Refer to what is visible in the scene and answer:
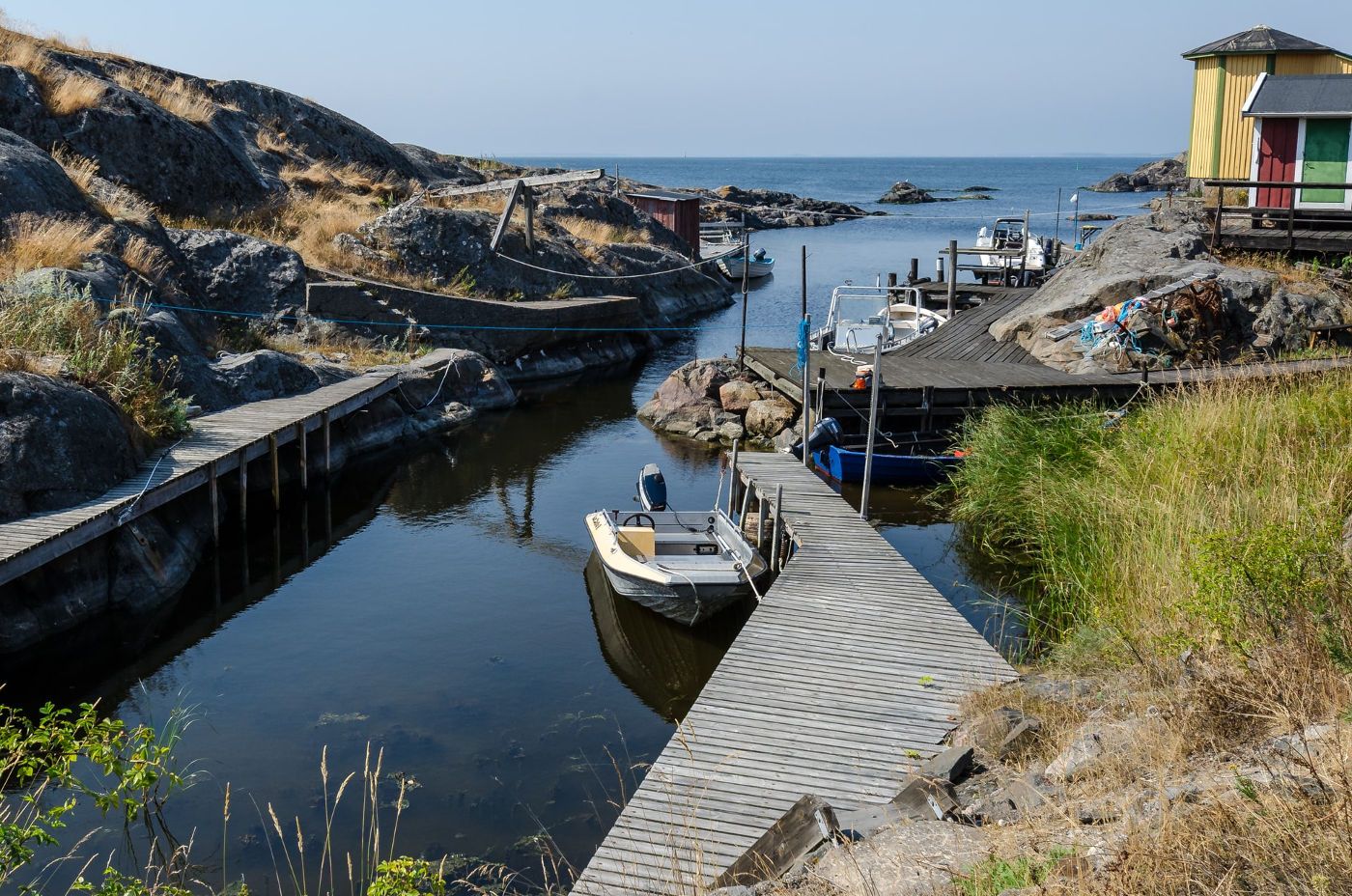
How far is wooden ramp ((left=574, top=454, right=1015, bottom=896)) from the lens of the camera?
746 cm

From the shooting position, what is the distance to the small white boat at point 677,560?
13.5 metres

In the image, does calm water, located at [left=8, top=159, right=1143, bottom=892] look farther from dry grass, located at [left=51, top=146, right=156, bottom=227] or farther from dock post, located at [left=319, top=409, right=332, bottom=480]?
dry grass, located at [left=51, top=146, right=156, bottom=227]

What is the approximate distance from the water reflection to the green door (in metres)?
20.8

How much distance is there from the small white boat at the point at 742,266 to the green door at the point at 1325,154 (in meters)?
28.9

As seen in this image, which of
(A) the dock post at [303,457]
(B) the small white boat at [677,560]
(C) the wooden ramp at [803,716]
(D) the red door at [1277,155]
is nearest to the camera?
(C) the wooden ramp at [803,716]

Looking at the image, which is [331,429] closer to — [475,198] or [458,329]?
[458,329]

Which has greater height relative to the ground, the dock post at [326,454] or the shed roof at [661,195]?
the shed roof at [661,195]

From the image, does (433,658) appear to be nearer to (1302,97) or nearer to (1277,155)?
(1277,155)

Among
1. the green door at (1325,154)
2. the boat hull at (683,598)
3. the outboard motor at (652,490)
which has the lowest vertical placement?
the boat hull at (683,598)

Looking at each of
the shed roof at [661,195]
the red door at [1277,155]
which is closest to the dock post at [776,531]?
the red door at [1277,155]

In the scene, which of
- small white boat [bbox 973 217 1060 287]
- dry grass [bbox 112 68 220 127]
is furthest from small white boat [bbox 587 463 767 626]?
small white boat [bbox 973 217 1060 287]

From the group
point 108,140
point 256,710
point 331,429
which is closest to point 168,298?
point 331,429

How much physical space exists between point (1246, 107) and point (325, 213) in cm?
2427

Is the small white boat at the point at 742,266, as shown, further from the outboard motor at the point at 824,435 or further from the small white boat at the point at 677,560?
the small white boat at the point at 677,560
